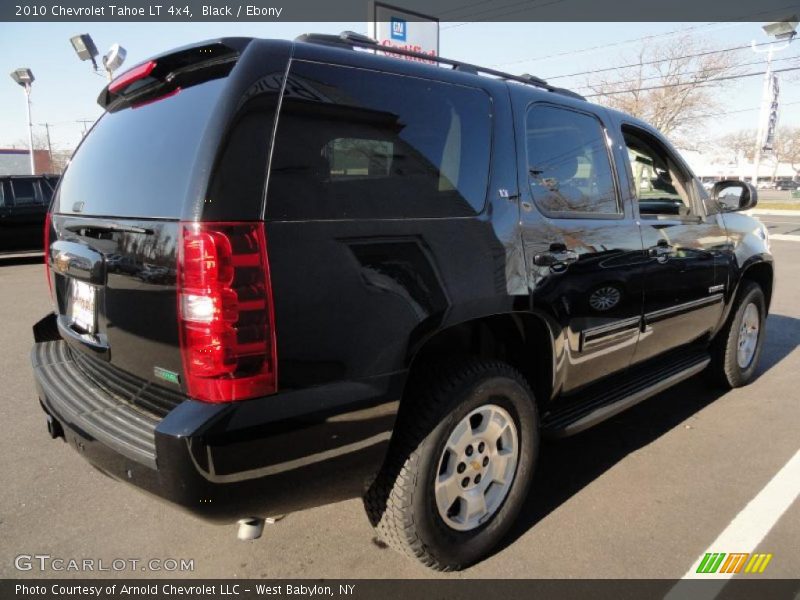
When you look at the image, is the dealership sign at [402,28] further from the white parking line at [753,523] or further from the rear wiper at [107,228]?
the white parking line at [753,523]

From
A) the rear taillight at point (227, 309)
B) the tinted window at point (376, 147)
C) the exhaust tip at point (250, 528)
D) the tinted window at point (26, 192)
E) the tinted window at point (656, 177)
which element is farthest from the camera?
the tinted window at point (26, 192)

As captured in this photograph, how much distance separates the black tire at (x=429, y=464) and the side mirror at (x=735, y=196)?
8.71ft

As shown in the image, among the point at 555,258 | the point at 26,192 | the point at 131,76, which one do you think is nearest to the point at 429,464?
the point at 555,258

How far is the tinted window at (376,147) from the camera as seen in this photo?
1.79 meters

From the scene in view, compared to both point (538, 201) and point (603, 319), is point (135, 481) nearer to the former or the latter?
point (538, 201)

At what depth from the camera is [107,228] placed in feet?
6.55

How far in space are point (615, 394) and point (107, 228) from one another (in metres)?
2.55

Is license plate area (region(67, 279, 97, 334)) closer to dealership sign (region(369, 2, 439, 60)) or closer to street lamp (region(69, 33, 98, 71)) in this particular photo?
dealership sign (region(369, 2, 439, 60))

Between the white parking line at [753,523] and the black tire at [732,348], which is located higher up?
the black tire at [732,348]

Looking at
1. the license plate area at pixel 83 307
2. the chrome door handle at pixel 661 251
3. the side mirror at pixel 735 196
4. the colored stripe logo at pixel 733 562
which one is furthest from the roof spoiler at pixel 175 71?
the side mirror at pixel 735 196

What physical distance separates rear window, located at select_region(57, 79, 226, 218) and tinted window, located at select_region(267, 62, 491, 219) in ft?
0.91

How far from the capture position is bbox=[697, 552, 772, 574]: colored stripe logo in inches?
92.4

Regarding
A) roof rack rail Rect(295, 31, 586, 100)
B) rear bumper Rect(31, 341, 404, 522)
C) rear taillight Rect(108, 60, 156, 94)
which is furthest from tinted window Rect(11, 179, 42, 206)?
roof rack rail Rect(295, 31, 586, 100)
